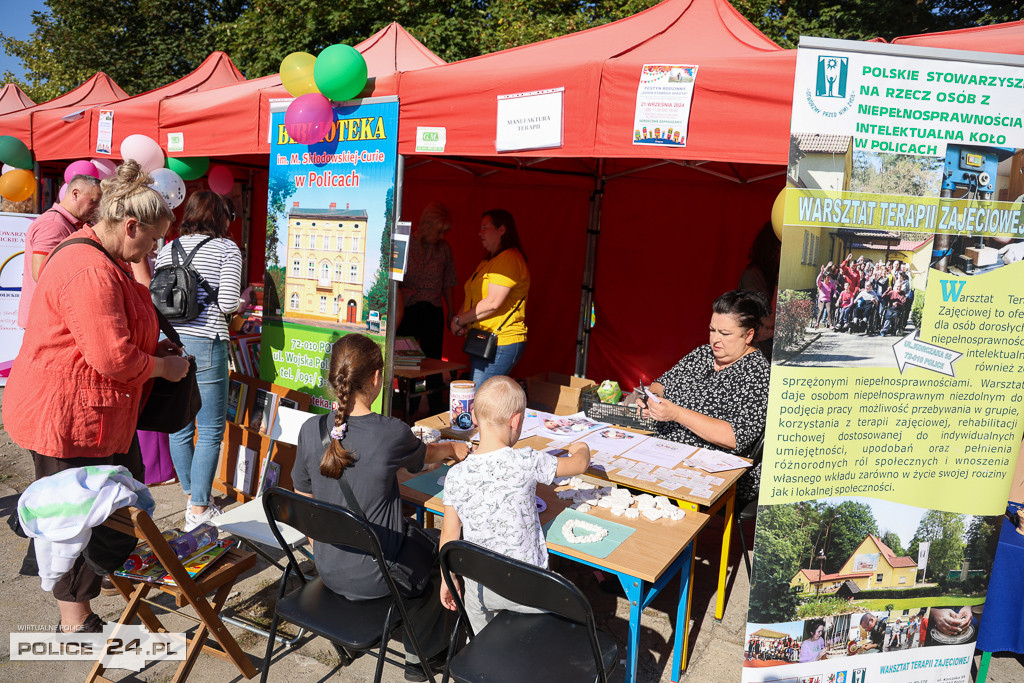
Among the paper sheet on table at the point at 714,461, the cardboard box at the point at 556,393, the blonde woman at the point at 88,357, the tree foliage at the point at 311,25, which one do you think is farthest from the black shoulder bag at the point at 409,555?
the tree foliage at the point at 311,25

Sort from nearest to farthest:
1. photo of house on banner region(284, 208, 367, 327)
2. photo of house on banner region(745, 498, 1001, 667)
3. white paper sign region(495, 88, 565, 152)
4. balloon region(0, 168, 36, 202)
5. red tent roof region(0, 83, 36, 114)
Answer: photo of house on banner region(745, 498, 1001, 667) < white paper sign region(495, 88, 565, 152) < photo of house on banner region(284, 208, 367, 327) < balloon region(0, 168, 36, 202) < red tent roof region(0, 83, 36, 114)

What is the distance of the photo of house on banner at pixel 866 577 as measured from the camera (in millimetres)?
2154

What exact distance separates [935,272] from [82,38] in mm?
21693

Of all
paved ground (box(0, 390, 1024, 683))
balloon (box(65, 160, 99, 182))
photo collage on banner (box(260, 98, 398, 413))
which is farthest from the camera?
balloon (box(65, 160, 99, 182))

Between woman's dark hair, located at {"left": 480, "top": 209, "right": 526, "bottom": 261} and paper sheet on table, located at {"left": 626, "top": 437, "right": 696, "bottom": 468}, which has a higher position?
woman's dark hair, located at {"left": 480, "top": 209, "right": 526, "bottom": 261}

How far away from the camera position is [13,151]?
21.5ft

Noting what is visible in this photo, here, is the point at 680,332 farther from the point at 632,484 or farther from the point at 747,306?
the point at 632,484

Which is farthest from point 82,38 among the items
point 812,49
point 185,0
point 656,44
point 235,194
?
point 812,49

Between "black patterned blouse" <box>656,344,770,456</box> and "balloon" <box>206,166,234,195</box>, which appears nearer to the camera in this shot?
"black patterned blouse" <box>656,344,770,456</box>

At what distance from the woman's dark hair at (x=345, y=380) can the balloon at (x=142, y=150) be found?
3561 millimetres

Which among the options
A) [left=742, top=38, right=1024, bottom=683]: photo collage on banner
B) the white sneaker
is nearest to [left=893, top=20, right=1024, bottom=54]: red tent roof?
[left=742, top=38, right=1024, bottom=683]: photo collage on banner

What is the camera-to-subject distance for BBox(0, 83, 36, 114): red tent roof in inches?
384

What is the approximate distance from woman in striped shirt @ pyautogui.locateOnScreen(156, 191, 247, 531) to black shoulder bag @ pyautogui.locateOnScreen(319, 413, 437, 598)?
4.94 feet

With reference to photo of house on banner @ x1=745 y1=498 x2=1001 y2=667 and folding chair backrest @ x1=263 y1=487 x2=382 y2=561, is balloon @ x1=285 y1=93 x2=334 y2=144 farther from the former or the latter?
photo of house on banner @ x1=745 y1=498 x2=1001 y2=667
